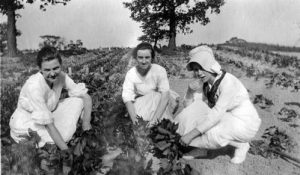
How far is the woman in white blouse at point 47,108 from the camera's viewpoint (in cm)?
290

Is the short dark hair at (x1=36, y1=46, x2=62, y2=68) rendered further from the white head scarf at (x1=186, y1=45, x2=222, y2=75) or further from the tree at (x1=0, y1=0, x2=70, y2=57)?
the tree at (x1=0, y1=0, x2=70, y2=57)

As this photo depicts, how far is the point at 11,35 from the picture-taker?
14.5 meters

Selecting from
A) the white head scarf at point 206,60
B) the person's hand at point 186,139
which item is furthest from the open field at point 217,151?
the white head scarf at point 206,60

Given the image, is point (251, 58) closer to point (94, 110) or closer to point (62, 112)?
point (94, 110)

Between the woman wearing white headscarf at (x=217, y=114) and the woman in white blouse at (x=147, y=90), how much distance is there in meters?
0.46

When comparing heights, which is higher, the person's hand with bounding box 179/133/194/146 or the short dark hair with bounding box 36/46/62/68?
the short dark hair with bounding box 36/46/62/68

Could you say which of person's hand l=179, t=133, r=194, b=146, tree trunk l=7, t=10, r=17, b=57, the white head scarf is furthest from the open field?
tree trunk l=7, t=10, r=17, b=57

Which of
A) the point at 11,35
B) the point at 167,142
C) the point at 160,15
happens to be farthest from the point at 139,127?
the point at 11,35

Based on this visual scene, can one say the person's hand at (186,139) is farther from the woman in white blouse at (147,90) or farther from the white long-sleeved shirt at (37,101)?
the white long-sleeved shirt at (37,101)

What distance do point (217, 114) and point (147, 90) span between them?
1100 mm

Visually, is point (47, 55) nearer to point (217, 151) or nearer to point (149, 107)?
point (149, 107)

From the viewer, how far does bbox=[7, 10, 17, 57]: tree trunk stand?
13914 millimetres

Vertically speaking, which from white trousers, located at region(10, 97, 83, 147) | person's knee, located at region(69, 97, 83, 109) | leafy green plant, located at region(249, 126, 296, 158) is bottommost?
leafy green plant, located at region(249, 126, 296, 158)

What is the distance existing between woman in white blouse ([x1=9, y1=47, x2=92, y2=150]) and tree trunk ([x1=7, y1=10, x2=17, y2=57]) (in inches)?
441
